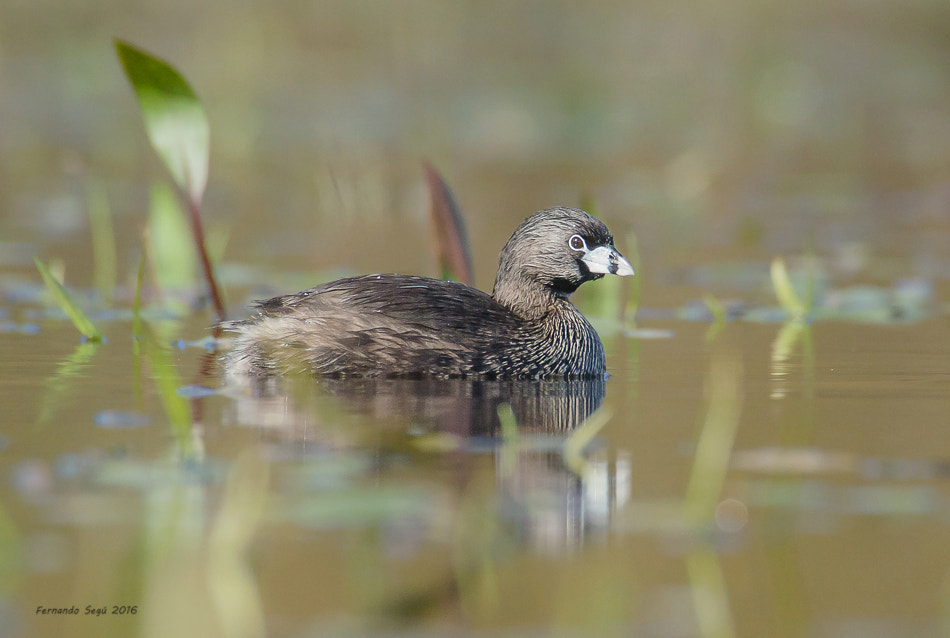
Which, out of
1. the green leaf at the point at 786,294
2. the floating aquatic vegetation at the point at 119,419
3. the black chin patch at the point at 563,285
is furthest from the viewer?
the green leaf at the point at 786,294

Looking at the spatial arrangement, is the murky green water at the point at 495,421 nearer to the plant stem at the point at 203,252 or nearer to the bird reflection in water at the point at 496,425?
the bird reflection in water at the point at 496,425

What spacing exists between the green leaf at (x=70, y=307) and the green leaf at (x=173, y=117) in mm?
975

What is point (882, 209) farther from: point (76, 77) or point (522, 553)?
point (76, 77)

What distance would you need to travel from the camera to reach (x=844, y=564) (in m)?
4.77

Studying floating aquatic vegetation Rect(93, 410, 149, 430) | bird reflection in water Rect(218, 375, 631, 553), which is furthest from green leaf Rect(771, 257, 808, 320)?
floating aquatic vegetation Rect(93, 410, 149, 430)

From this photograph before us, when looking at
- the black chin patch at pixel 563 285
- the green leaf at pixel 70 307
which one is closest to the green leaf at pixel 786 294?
the black chin patch at pixel 563 285

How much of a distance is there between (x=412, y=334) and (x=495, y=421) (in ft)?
4.95

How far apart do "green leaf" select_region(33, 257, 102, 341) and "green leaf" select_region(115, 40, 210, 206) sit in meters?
0.98

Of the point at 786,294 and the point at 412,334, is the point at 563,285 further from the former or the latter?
the point at 786,294

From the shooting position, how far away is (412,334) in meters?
8.38

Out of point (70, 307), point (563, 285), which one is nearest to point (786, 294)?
point (563, 285)

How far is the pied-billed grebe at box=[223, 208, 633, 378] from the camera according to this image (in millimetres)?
8352

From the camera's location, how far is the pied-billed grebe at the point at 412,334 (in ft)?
27.4

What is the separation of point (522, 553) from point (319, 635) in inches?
36.2
